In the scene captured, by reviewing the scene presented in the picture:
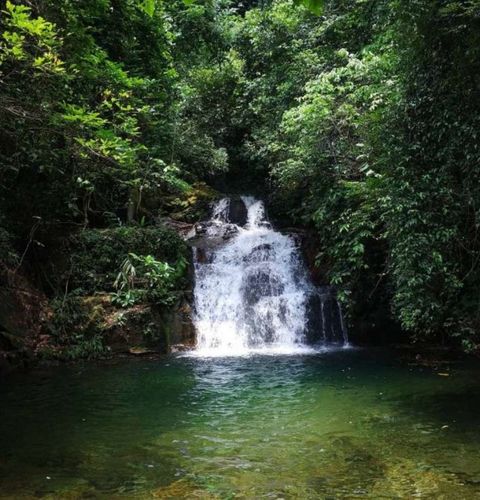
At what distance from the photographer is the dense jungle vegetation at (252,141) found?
855 centimetres

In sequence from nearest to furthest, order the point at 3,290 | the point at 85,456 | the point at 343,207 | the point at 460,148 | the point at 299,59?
1. the point at 85,456
2. the point at 460,148
3. the point at 3,290
4. the point at 343,207
5. the point at 299,59

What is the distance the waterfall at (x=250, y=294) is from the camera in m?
13.3

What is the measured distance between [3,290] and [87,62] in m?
5.28

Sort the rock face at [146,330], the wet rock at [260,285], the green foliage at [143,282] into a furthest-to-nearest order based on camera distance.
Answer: the wet rock at [260,285], the green foliage at [143,282], the rock face at [146,330]

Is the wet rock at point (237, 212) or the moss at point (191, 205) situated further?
the wet rock at point (237, 212)

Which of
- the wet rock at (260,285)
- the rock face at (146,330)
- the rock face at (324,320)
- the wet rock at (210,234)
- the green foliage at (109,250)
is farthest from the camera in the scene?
the wet rock at (210,234)

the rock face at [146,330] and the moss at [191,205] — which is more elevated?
the moss at [191,205]

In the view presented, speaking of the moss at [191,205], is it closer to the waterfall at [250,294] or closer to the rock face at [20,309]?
the waterfall at [250,294]

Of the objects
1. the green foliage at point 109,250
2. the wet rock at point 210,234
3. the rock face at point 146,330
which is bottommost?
the rock face at point 146,330

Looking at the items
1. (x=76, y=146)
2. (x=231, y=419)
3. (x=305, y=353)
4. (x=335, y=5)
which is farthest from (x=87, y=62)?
(x=335, y=5)

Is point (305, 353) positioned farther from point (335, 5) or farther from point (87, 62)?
point (335, 5)

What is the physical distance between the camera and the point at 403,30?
945 centimetres

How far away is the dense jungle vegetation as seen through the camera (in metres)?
8.55

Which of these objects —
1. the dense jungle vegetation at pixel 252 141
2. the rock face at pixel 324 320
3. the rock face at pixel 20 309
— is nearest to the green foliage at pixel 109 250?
the dense jungle vegetation at pixel 252 141
